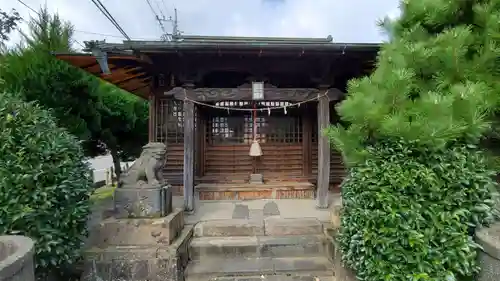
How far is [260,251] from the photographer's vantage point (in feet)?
14.5

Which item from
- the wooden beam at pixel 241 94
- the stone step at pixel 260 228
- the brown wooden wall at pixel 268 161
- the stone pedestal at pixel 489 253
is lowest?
the stone step at pixel 260 228

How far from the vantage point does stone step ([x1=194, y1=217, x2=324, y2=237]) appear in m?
4.71

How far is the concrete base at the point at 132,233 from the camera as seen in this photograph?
159 inches

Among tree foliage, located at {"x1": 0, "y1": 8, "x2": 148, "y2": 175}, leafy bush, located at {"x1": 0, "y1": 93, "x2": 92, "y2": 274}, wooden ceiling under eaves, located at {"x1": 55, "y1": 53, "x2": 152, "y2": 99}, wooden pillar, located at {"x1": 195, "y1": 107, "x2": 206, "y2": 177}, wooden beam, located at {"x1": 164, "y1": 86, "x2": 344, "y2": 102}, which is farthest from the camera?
wooden pillar, located at {"x1": 195, "y1": 107, "x2": 206, "y2": 177}

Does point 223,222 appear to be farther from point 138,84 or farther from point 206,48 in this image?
point 138,84

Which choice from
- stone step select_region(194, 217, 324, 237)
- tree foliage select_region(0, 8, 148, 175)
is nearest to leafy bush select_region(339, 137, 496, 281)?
stone step select_region(194, 217, 324, 237)

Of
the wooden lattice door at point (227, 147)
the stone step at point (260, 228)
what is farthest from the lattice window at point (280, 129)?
the stone step at point (260, 228)

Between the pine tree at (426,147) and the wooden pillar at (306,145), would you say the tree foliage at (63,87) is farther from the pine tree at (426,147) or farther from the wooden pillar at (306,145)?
the pine tree at (426,147)

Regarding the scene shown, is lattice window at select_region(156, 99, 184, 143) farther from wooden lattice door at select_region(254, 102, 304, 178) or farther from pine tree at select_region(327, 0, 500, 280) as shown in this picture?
pine tree at select_region(327, 0, 500, 280)

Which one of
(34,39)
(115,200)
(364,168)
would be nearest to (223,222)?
(115,200)

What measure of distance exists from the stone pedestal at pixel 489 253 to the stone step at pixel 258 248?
2123 mm

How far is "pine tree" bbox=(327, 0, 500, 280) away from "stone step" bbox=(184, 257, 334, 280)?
48.2 inches

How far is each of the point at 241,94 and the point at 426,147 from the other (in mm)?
3616

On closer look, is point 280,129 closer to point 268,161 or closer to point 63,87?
point 268,161
